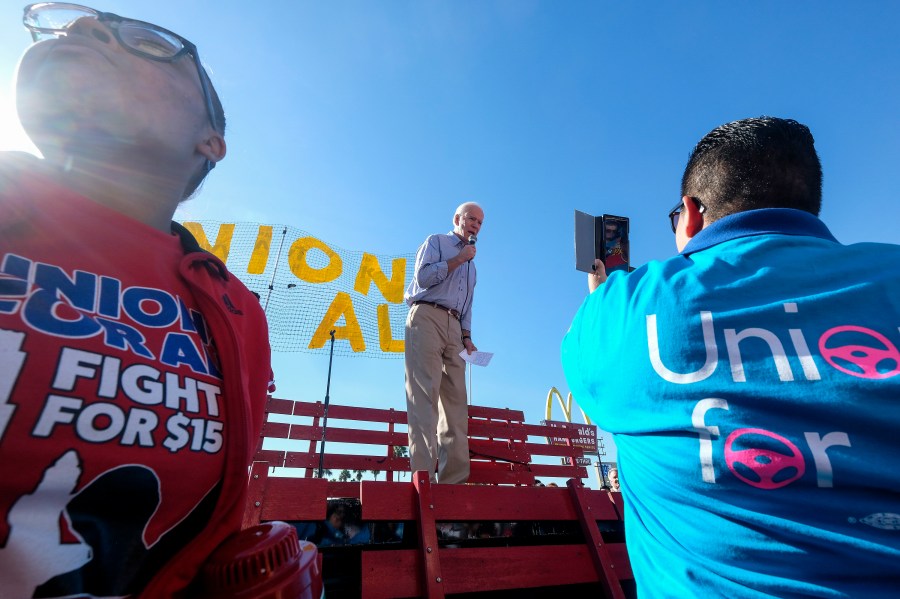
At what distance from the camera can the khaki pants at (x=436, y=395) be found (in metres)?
3.70

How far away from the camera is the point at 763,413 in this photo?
104 cm

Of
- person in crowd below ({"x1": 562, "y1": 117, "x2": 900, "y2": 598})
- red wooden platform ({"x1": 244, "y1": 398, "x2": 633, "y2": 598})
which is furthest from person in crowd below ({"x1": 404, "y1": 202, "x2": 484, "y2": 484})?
person in crowd below ({"x1": 562, "y1": 117, "x2": 900, "y2": 598})

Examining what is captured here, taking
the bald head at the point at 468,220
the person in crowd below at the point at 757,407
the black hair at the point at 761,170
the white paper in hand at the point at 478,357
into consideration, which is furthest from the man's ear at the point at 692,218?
the bald head at the point at 468,220

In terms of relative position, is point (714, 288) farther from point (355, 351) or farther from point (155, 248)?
point (355, 351)

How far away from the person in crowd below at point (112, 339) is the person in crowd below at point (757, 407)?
3.74ft

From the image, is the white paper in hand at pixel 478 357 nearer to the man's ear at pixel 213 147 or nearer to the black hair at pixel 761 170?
the black hair at pixel 761 170

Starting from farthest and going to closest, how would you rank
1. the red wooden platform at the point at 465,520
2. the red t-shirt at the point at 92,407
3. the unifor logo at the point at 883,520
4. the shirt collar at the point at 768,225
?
the red wooden platform at the point at 465,520
the shirt collar at the point at 768,225
the unifor logo at the point at 883,520
the red t-shirt at the point at 92,407

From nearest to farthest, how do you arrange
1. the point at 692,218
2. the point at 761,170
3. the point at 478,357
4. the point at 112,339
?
1. the point at 112,339
2. the point at 761,170
3. the point at 692,218
4. the point at 478,357

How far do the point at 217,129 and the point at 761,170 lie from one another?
2.11 m

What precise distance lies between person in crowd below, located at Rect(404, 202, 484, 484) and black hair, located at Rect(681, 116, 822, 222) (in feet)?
8.91

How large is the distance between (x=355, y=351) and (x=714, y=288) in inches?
280

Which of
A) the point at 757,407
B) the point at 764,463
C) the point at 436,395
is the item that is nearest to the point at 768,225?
the point at 757,407

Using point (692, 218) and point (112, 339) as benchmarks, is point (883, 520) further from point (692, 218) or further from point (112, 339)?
point (112, 339)

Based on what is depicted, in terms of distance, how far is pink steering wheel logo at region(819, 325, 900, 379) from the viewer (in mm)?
978
